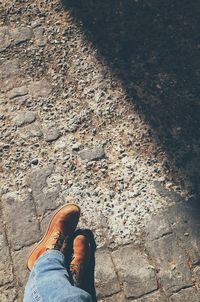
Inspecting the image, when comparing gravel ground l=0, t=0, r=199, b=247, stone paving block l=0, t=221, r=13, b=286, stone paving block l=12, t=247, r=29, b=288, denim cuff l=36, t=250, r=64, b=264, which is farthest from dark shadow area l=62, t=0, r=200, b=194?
stone paving block l=0, t=221, r=13, b=286

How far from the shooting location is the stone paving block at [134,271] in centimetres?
281

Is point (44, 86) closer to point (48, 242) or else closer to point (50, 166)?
point (50, 166)

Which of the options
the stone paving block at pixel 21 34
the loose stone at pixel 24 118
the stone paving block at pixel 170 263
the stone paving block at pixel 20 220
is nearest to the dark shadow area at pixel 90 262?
the stone paving block at pixel 20 220

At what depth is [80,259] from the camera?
114 inches

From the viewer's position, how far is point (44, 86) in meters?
3.54

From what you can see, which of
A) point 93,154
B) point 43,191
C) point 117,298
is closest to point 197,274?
point 117,298

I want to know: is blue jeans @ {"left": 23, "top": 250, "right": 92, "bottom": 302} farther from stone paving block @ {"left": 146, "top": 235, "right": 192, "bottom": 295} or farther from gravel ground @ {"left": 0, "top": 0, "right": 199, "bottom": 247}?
stone paving block @ {"left": 146, "top": 235, "right": 192, "bottom": 295}

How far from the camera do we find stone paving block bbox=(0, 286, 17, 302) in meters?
2.85

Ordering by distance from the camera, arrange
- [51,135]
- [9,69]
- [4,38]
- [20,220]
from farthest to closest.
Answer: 1. [4,38]
2. [9,69]
3. [51,135]
4. [20,220]

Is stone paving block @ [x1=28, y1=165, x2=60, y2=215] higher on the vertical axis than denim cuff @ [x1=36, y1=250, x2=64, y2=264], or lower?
higher

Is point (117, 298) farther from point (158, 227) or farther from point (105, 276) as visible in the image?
point (158, 227)

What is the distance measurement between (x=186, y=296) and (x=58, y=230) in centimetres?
111

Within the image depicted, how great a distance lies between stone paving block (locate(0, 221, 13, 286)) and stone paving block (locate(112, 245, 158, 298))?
2.77ft

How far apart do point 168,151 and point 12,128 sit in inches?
56.8
